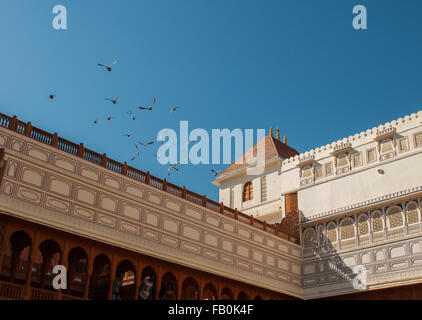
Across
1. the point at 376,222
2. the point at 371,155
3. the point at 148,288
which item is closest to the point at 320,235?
the point at 376,222

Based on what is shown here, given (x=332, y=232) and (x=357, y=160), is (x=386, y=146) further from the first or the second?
(x=332, y=232)

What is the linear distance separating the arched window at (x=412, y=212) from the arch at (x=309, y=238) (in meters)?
4.47

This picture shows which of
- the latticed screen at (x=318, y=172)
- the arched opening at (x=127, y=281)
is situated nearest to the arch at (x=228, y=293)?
the arched opening at (x=127, y=281)

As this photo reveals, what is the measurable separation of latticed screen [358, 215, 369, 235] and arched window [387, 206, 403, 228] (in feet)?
3.36

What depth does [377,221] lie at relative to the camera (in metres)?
22.6

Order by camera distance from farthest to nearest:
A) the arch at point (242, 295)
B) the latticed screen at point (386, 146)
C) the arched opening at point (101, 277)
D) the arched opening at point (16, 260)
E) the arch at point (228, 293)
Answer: the latticed screen at point (386, 146), the arch at point (242, 295), the arch at point (228, 293), the arched opening at point (101, 277), the arched opening at point (16, 260)

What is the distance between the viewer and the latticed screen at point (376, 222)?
2245 cm

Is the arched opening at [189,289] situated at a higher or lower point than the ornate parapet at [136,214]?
lower

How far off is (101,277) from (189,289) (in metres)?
3.80

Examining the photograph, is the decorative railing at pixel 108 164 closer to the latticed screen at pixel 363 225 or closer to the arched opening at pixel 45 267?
the arched opening at pixel 45 267

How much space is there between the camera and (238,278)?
21.2m

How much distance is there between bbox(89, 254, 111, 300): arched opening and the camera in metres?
18.5

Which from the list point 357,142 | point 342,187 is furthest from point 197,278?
point 357,142

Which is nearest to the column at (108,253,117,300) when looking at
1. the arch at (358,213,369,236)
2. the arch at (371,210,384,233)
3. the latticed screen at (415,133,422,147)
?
the arch at (358,213,369,236)
